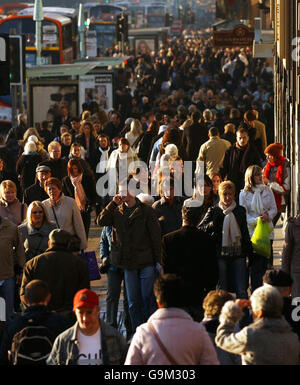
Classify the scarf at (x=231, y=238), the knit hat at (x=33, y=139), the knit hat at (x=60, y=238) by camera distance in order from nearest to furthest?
the knit hat at (x=60, y=238) < the scarf at (x=231, y=238) < the knit hat at (x=33, y=139)

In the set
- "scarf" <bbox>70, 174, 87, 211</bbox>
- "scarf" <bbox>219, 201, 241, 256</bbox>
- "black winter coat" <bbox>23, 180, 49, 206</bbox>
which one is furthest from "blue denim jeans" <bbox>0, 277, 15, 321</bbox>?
"scarf" <bbox>70, 174, 87, 211</bbox>

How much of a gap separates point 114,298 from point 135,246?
0.67 m

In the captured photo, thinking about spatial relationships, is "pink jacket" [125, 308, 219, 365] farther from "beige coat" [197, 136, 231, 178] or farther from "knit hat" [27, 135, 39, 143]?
"knit hat" [27, 135, 39, 143]

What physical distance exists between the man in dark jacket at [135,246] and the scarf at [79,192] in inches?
131

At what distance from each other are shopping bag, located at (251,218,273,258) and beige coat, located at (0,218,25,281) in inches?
86.9

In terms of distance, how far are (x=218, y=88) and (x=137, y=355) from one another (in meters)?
33.7

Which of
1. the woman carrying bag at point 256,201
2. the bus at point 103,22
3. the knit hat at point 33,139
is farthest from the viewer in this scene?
the bus at point 103,22

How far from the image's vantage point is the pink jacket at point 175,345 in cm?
689

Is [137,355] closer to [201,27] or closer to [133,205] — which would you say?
[133,205]

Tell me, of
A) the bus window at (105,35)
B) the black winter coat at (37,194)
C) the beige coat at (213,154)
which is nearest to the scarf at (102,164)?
the beige coat at (213,154)

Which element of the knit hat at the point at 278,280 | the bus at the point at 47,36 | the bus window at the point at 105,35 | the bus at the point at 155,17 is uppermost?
the bus at the point at 155,17

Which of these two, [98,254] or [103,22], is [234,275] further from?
[103,22]

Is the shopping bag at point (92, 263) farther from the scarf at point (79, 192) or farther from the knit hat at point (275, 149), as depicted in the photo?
the knit hat at point (275, 149)

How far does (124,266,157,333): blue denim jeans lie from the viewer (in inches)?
425
